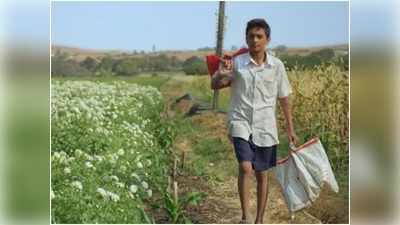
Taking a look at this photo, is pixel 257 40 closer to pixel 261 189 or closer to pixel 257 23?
pixel 257 23

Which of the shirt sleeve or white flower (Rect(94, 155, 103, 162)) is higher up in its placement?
the shirt sleeve

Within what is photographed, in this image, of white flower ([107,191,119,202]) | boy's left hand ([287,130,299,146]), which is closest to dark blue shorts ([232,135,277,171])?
boy's left hand ([287,130,299,146])

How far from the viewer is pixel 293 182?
6316 mm

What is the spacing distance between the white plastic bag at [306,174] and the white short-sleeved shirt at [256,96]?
23cm

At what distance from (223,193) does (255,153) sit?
0.36 m

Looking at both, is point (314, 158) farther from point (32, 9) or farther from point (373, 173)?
point (32, 9)

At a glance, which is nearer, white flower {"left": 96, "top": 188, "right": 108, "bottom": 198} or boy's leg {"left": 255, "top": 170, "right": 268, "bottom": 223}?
white flower {"left": 96, "top": 188, "right": 108, "bottom": 198}

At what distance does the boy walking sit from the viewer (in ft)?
20.2

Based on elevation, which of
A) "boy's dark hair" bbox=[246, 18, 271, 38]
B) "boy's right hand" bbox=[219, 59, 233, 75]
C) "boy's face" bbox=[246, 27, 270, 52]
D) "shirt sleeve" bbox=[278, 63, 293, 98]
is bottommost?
"shirt sleeve" bbox=[278, 63, 293, 98]

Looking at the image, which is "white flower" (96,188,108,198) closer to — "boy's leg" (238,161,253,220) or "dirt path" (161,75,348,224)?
"dirt path" (161,75,348,224)

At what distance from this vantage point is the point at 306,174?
20.6 feet

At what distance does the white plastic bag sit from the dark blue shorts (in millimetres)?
86

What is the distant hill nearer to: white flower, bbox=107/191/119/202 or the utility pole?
the utility pole

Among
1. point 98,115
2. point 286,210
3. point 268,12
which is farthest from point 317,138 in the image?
point 98,115
